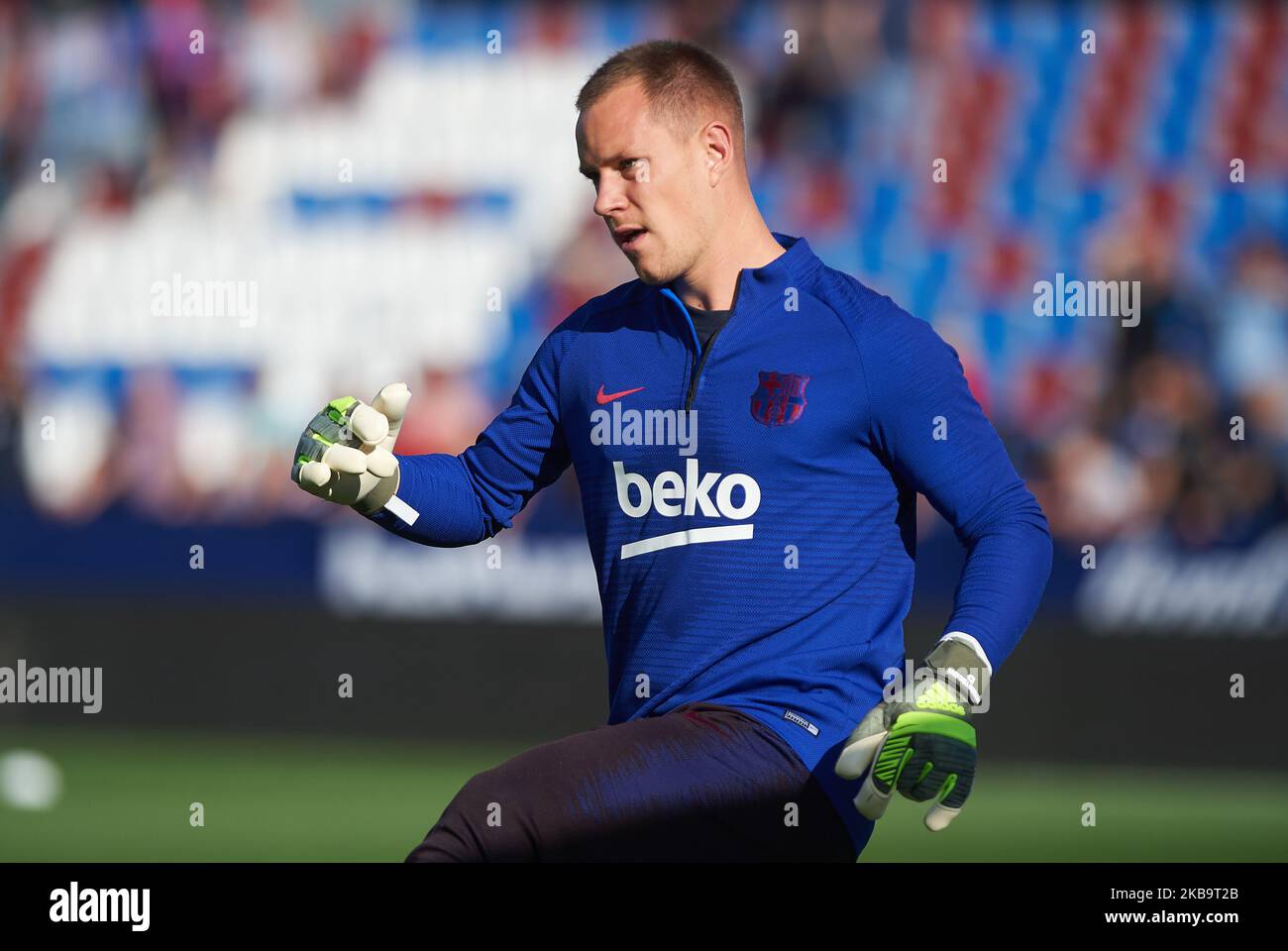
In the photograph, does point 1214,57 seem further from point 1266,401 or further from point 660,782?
point 660,782

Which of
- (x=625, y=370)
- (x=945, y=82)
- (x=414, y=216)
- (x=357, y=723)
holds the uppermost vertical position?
(x=945, y=82)

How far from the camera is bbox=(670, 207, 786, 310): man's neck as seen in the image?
147 inches

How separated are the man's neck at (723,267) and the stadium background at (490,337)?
6239 millimetres

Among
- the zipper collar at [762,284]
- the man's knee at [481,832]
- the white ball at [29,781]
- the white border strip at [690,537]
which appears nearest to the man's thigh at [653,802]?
the man's knee at [481,832]

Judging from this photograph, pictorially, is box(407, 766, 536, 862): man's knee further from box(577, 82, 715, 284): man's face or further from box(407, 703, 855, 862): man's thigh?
box(577, 82, 715, 284): man's face

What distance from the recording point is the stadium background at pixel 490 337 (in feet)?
34.6

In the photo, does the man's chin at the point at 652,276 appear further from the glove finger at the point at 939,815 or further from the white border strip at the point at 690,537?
the glove finger at the point at 939,815

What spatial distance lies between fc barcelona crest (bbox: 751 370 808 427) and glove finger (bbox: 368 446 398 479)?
731mm

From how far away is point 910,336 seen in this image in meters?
3.54

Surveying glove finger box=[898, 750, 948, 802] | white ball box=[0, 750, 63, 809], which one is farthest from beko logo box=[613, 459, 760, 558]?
white ball box=[0, 750, 63, 809]

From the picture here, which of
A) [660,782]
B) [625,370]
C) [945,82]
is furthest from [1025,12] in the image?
[660,782]

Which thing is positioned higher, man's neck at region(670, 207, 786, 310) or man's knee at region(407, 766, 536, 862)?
man's neck at region(670, 207, 786, 310)

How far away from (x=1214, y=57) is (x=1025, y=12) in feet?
3.86

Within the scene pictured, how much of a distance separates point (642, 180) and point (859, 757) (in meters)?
1.24
